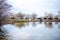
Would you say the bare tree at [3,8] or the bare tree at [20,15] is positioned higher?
the bare tree at [3,8]

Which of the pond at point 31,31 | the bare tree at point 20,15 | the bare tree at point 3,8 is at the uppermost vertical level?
the bare tree at point 3,8

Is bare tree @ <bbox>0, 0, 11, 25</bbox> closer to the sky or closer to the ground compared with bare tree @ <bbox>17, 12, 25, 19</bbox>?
closer to the sky

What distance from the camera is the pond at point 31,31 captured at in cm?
155

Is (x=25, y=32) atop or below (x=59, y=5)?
below

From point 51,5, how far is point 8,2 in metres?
Answer: 0.55

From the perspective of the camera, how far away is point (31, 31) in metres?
1.56

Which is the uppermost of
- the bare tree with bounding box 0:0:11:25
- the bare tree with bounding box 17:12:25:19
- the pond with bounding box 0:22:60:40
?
the bare tree with bounding box 0:0:11:25

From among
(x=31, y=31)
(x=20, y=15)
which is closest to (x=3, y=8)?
(x=20, y=15)

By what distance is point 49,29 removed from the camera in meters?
1.57

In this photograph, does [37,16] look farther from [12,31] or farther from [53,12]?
[12,31]

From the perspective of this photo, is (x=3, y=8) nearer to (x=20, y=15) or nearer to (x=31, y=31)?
(x=20, y=15)

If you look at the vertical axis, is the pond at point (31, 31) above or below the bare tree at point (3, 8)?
below

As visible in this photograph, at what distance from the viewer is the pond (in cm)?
155

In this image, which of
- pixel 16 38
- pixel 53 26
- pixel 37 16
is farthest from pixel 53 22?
pixel 16 38
